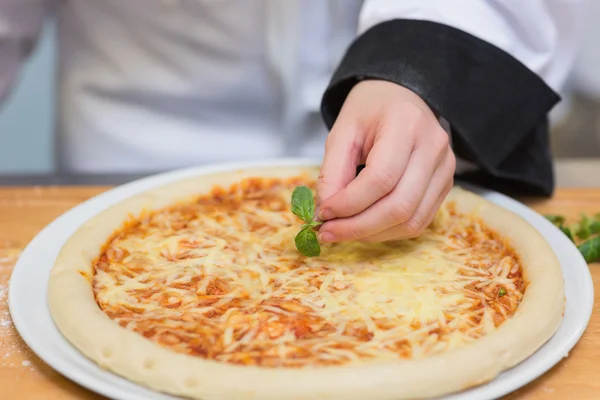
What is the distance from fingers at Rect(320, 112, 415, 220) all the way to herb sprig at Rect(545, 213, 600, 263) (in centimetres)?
43

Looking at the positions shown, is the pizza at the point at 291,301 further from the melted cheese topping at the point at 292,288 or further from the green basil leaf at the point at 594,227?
the green basil leaf at the point at 594,227

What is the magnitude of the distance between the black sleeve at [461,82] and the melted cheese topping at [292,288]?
7.0 inches

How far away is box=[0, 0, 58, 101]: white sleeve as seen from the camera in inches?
73.5

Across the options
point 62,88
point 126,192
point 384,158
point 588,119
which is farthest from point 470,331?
point 588,119

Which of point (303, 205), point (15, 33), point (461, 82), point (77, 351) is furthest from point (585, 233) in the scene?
point (15, 33)

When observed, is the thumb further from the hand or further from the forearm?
the forearm

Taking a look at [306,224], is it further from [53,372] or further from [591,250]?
[591,250]

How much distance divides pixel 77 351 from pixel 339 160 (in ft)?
1.68

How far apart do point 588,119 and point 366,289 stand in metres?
1.58

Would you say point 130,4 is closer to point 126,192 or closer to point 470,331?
point 126,192

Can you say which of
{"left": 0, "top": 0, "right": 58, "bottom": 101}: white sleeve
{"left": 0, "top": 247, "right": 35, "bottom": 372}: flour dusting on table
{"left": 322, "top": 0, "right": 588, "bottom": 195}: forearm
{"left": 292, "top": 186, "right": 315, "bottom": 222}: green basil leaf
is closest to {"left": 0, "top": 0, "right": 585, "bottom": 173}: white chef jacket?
{"left": 0, "top": 0, "right": 58, "bottom": 101}: white sleeve

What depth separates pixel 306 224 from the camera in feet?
3.96

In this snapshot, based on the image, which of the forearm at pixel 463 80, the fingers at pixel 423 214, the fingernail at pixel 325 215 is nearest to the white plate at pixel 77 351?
the forearm at pixel 463 80

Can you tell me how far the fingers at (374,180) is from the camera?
1.13m
